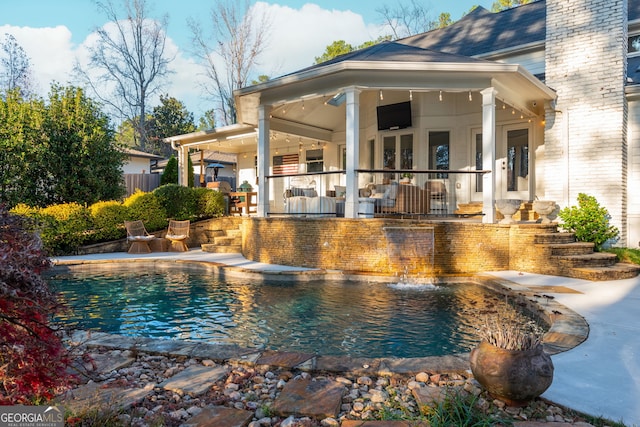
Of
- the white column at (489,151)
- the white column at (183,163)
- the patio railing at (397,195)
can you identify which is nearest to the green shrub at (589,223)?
the white column at (489,151)

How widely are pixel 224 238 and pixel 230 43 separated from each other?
17408 mm

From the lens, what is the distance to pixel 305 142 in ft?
44.7

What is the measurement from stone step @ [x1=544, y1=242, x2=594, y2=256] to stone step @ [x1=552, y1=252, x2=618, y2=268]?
14 cm

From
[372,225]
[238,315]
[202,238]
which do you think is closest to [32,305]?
[238,315]

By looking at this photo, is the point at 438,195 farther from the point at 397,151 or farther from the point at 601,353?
the point at 601,353

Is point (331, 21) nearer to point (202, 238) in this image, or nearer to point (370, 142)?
point (370, 142)

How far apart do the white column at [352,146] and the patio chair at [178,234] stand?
16.9 ft

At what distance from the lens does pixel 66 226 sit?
9547 mm

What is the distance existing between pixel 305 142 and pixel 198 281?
25.0 ft

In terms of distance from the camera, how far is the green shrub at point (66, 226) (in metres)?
9.30

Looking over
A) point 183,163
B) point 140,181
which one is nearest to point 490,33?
point 183,163

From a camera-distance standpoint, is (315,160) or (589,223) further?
(315,160)

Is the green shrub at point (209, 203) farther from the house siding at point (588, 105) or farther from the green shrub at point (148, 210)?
the house siding at point (588, 105)

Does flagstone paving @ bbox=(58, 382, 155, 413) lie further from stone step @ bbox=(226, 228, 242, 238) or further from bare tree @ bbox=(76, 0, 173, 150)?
bare tree @ bbox=(76, 0, 173, 150)
